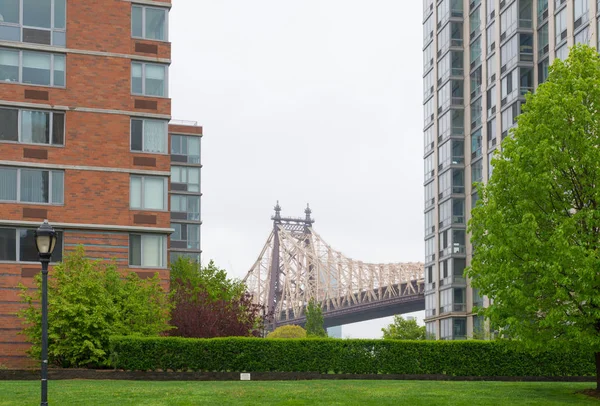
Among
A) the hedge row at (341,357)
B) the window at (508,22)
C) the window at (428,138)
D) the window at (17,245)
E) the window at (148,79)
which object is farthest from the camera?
the window at (428,138)

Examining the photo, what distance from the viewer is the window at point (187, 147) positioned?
8906cm

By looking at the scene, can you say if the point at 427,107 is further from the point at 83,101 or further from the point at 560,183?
the point at 560,183

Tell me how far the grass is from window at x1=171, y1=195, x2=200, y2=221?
56941mm

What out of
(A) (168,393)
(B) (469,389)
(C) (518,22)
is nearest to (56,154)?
(A) (168,393)

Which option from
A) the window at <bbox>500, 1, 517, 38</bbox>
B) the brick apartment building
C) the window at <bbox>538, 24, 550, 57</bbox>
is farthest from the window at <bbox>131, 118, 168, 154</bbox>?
the window at <bbox>500, 1, 517, 38</bbox>

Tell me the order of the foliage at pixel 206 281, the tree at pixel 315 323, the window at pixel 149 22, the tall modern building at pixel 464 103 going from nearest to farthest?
the window at pixel 149 22 → the foliage at pixel 206 281 → the tall modern building at pixel 464 103 → the tree at pixel 315 323

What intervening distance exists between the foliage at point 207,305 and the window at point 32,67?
11562mm

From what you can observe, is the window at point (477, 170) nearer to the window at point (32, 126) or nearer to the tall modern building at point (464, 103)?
the tall modern building at point (464, 103)

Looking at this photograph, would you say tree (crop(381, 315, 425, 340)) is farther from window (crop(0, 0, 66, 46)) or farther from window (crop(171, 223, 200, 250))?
window (crop(0, 0, 66, 46))

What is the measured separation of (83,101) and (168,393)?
21561mm

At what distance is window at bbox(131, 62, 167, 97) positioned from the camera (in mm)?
48031

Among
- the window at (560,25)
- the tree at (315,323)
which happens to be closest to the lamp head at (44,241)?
the window at (560,25)

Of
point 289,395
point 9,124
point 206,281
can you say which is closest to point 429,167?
point 206,281

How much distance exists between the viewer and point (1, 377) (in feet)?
124
